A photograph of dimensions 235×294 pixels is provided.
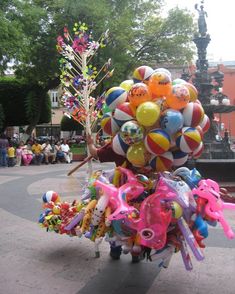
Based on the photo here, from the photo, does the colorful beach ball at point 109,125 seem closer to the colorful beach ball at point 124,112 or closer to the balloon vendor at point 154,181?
the balloon vendor at point 154,181

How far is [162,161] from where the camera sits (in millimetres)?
4332

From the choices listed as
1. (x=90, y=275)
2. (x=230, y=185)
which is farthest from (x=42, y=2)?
(x=90, y=275)

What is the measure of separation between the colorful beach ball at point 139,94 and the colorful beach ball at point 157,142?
14.6 inches

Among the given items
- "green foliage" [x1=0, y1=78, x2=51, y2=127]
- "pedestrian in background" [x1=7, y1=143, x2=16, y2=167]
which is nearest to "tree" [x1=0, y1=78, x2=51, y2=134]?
"green foliage" [x1=0, y1=78, x2=51, y2=127]

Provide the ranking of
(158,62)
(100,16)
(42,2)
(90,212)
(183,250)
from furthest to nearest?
(158,62) → (42,2) → (100,16) → (90,212) → (183,250)

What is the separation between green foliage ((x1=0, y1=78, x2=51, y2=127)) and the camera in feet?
93.8

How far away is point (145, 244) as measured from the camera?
396 cm

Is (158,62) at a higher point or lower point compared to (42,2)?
lower

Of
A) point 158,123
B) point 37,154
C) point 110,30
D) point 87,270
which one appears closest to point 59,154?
point 37,154

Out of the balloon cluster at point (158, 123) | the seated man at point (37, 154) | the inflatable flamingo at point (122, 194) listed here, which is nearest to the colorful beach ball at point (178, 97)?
the balloon cluster at point (158, 123)

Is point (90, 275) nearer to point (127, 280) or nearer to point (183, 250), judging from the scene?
point (127, 280)

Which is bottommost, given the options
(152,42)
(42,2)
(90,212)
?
(90,212)

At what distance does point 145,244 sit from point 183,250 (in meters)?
0.49

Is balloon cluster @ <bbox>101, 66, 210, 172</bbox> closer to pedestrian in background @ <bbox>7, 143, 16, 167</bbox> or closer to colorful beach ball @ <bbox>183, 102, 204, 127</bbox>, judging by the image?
colorful beach ball @ <bbox>183, 102, 204, 127</bbox>
